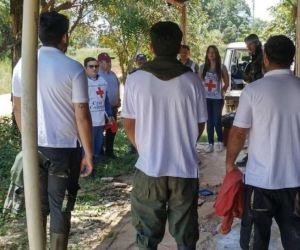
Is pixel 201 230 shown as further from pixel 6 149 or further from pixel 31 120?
pixel 6 149

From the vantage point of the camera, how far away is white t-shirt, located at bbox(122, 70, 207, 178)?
3.24 meters

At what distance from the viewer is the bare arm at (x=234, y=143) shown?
10.8 feet

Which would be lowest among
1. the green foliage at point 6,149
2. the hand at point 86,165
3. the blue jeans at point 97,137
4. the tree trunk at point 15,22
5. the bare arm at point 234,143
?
the green foliage at point 6,149

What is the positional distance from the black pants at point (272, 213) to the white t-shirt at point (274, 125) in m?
0.06

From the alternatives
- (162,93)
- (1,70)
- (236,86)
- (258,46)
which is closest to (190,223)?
(162,93)

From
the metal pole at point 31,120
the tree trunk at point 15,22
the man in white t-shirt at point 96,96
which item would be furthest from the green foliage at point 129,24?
the metal pole at point 31,120

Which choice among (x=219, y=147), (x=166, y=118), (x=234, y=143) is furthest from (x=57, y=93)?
(x=219, y=147)

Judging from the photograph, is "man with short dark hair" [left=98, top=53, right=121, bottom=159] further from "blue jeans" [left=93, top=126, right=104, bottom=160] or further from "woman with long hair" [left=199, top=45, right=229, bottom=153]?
"woman with long hair" [left=199, top=45, right=229, bottom=153]

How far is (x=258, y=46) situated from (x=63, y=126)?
3.93 m

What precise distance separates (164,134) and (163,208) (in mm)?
485

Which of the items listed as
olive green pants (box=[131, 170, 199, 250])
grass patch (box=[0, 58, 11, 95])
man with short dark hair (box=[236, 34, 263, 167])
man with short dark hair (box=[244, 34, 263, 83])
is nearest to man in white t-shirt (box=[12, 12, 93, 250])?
olive green pants (box=[131, 170, 199, 250])

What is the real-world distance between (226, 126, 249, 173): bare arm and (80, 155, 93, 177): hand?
Answer: 911mm

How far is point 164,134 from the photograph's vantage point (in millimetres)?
3289

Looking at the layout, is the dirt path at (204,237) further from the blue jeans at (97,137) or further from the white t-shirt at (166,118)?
the blue jeans at (97,137)
